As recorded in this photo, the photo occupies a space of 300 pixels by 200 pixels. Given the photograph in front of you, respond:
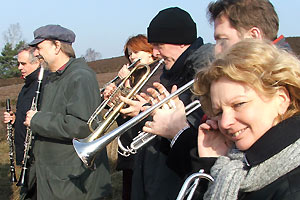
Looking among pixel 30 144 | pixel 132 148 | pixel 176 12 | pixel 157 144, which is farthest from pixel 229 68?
pixel 30 144

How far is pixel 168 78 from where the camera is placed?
114 inches

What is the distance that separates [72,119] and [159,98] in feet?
4.32

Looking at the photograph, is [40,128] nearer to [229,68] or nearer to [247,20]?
[247,20]

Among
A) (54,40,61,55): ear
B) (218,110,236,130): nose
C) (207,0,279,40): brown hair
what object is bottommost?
(54,40,61,55): ear

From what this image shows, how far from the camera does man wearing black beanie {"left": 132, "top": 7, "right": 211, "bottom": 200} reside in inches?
95.1

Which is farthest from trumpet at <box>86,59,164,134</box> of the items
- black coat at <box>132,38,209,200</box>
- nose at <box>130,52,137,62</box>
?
black coat at <box>132,38,209,200</box>

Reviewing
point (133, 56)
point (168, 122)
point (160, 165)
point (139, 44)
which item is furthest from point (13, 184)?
point (168, 122)

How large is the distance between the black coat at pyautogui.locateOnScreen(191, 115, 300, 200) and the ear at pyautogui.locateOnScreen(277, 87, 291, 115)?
6 cm

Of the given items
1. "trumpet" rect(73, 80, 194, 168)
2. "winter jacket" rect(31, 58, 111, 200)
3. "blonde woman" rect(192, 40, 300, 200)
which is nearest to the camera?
"blonde woman" rect(192, 40, 300, 200)

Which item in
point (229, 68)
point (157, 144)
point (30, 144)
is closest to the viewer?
point (229, 68)

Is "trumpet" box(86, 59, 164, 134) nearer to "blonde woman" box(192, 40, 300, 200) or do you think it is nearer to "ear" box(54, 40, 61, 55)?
"ear" box(54, 40, 61, 55)

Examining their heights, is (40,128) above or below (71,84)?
below

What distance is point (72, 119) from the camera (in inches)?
137

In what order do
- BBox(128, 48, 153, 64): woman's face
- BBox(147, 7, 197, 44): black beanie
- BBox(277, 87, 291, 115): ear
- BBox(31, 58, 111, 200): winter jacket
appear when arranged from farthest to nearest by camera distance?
BBox(128, 48, 153, 64): woman's face, BBox(31, 58, 111, 200): winter jacket, BBox(147, 7, 197, 44): black beanie, BBox(277, 87, 291, 115): ear
